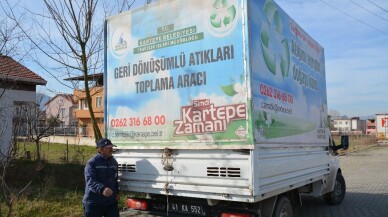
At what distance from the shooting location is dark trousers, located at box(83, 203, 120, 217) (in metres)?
5.24

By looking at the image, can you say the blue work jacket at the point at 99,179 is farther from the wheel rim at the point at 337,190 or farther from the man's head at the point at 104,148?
the wheel rim at the point at 337,190

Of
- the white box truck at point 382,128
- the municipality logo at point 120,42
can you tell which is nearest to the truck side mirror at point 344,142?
the municipality logo at point 120,42

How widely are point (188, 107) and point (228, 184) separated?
1181 mm

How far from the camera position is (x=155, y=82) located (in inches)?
223

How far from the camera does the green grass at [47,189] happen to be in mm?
7445

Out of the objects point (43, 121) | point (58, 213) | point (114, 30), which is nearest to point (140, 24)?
point (114, 30)

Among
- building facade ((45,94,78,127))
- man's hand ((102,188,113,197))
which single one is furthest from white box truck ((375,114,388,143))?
man's hand ((102,188,113,197))

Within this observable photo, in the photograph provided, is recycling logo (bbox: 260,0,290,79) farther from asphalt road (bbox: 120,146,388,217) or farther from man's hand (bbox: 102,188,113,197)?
asphalt road (bbox: 120,146,388,217)

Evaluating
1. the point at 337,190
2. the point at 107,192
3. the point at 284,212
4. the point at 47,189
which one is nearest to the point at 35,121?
the point at 47,189

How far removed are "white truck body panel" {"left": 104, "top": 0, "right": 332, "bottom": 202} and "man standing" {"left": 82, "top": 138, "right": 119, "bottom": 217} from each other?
446 millimetres

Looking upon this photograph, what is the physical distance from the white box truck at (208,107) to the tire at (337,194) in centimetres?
262

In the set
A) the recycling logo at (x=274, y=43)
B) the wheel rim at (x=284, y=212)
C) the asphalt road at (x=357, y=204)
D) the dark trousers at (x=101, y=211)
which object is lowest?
the asphalt road at (x=357, y=204)

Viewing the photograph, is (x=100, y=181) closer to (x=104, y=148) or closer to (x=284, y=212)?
(x=104, y=148)

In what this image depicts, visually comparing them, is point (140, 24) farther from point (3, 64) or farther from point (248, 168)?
point (3, 64)
